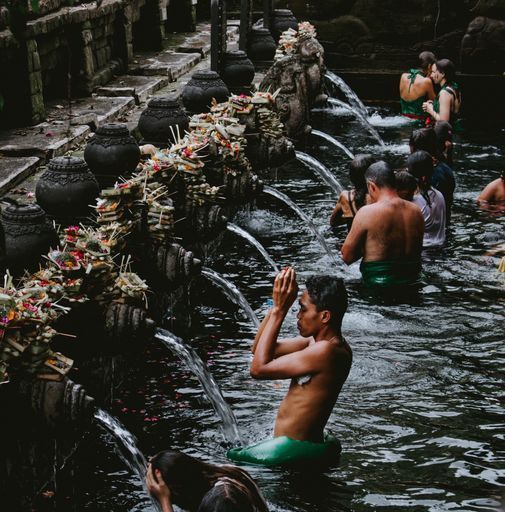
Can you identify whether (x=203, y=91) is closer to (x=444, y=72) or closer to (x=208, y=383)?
(x=208, y=383)

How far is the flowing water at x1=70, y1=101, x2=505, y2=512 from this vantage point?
6125 millimetres

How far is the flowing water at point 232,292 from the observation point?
9.12 m

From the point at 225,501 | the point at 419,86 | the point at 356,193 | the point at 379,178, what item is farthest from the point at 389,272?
the point at 419,86

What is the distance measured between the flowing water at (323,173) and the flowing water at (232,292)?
16.0 ft

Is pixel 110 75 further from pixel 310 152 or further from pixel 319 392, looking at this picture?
pixel 319 392

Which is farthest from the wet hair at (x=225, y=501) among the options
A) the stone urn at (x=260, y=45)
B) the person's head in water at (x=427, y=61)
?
the stone urn at (x=260, y=45)

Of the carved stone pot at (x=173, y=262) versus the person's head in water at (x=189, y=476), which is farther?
the carved stone pot at (x=173, y=262)

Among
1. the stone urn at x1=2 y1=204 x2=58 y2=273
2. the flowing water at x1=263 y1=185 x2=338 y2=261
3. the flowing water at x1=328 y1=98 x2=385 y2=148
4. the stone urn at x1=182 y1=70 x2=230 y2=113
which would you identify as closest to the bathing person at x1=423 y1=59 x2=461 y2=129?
the flowing water at x1=328 y1=98 x2=385 y2=148

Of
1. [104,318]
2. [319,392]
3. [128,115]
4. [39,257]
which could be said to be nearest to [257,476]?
[319,392]

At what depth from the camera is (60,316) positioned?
604 centimetres

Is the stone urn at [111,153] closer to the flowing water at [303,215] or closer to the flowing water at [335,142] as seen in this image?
the flowing water at [303,215]

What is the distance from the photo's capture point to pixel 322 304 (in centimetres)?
581

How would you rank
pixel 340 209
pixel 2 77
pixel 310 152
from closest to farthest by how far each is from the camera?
pixel 340 209
pixel 2 77
pixel 310 152

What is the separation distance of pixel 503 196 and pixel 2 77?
20.7 feet
